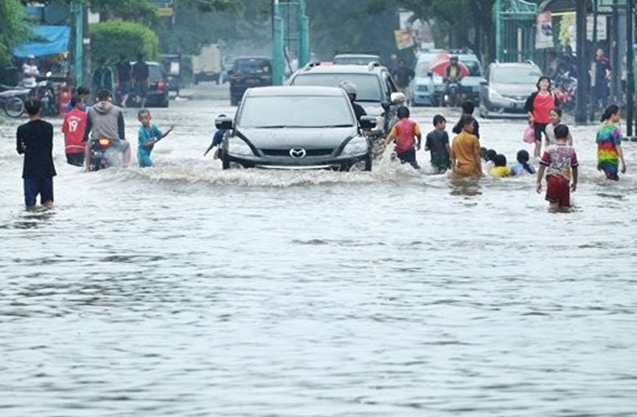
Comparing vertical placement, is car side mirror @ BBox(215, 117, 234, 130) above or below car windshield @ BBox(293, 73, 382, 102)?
below

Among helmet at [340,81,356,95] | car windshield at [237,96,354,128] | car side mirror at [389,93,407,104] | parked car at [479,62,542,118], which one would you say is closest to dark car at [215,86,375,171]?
car windshield at [237,96,354,128]

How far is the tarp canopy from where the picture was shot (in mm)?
69000

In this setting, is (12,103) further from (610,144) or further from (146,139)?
(610,144)

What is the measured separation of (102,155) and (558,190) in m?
9.41

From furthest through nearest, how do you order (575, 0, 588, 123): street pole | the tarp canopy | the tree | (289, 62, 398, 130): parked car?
1. the tarp canopy
2. (575, 0, 588, 123): street pole
3. the tree
4. (289, 62, 398, 130): parked car

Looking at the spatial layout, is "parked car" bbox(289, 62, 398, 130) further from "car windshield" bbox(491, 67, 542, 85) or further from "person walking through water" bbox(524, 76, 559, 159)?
"car windshield" bbox(491, 67, 542, 85)

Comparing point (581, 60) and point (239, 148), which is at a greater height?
point (581, 60)

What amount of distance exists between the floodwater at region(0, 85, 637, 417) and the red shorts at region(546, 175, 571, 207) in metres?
0.36

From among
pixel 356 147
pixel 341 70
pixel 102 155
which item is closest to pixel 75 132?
Result: pixel 102 155

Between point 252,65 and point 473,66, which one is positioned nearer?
point 473,66

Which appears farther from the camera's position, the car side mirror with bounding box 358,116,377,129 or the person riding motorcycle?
the person riding motorcycle

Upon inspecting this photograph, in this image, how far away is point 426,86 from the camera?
70.7m

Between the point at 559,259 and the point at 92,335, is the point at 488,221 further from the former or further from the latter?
the point at 92,335

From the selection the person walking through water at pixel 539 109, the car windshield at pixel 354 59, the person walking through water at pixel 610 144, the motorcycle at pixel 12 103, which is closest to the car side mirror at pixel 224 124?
the person walking through water at pixel 610 144
